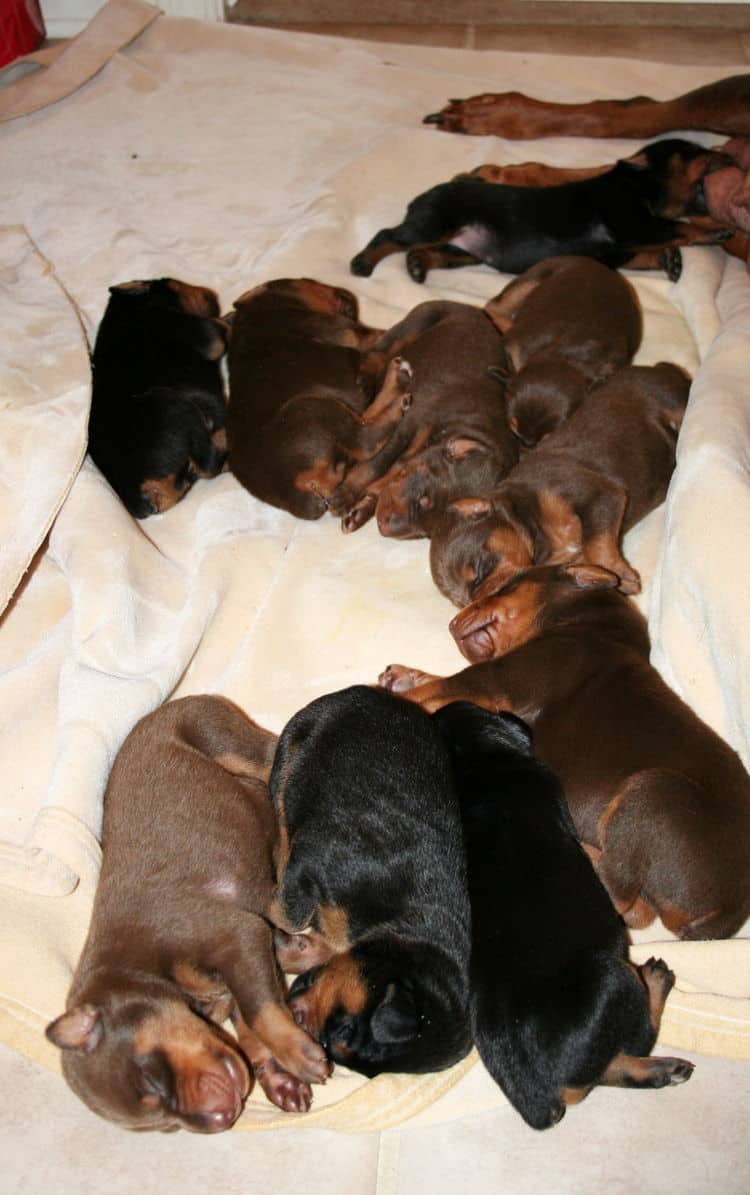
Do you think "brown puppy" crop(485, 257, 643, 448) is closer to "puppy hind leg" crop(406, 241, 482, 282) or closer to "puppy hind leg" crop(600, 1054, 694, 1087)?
"puppy hind leg" crop(406, 241, 482, 282)

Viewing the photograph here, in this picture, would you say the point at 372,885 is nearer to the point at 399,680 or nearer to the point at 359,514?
the point at 399,680

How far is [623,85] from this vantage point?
5.22m

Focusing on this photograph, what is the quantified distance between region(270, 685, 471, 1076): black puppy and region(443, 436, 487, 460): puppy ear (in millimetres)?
999

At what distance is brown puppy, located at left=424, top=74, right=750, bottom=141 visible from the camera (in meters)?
4.47

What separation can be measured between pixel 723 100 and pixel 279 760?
3424 millimetres

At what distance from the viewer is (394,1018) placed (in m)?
2.17

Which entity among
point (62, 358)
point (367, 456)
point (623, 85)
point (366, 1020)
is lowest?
point (366, 1020)

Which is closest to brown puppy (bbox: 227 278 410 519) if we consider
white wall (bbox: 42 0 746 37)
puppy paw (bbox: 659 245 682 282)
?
puppy paw (bbox: 659 245 682 282)

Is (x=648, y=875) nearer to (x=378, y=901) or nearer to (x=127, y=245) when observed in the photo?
(x=378, y=901)

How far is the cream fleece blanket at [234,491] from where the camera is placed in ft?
8.37

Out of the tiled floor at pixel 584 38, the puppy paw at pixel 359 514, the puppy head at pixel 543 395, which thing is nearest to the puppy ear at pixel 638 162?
the puppy head at pixel 543 395

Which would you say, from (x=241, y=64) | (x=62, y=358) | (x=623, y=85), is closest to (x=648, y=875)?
(x=62, y=358)

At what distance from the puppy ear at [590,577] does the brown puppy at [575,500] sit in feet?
0.54

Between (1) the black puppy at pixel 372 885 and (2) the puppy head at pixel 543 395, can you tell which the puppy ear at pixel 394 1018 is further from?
(2) the puppy head at pixel 543 395
